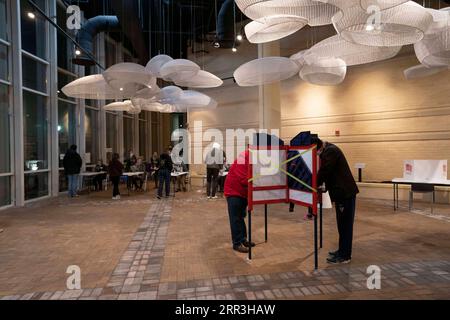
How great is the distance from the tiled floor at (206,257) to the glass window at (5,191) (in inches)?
29.5

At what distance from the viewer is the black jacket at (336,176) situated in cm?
389

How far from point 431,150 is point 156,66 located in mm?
7472

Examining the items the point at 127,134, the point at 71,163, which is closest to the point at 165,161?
the point at 71,163

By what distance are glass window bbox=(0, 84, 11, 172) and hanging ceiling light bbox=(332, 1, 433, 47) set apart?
817 cm

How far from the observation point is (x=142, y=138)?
19.4 metres

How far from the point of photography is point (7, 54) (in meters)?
8.13

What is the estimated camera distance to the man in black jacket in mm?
3906

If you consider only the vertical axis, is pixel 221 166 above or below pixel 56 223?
above

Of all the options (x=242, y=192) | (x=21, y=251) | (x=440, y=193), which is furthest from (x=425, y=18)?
(x=440, y=193)

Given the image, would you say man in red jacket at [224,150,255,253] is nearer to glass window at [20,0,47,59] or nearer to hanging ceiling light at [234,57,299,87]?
hanging ceiling light at [234,57,299,87]

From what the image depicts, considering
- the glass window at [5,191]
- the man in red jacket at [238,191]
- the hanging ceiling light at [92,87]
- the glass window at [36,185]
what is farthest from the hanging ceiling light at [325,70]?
the glass window at [36,185]

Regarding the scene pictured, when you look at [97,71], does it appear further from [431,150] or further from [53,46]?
[431,150]

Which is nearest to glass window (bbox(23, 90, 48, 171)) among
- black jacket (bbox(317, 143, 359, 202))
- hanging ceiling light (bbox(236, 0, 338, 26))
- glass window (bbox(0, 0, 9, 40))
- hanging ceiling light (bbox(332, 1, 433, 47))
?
glass window (bbox(0, 0, 9, 40))

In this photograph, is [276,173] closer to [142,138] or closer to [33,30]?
[33,30]
